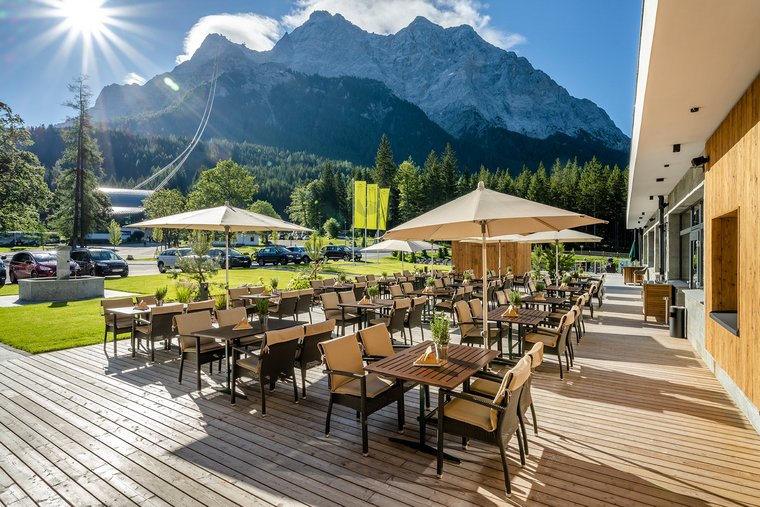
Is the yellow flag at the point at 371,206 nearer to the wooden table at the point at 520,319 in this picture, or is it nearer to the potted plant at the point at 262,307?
the wooden table at the point at 520,319

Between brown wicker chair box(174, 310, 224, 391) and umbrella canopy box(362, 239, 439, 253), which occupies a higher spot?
umbrella canopy box(362, 239, 439, 253)

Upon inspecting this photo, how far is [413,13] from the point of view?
198875 mm

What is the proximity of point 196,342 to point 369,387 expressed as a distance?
8.99 ft

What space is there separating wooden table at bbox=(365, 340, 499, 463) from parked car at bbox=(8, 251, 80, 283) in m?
17.5

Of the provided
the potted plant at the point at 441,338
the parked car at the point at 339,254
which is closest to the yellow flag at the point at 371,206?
the parked car at the point at 339,254

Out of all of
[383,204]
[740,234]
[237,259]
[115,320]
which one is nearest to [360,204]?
[383,204]

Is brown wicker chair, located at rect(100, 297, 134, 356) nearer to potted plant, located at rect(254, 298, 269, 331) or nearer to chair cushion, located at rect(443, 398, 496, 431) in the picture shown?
potted plant, located at rect(254, 298, 269, 331)

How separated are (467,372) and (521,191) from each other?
55.9 m

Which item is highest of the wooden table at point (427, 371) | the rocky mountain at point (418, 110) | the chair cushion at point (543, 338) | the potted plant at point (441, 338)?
the rocky mountain at point (418, 110)

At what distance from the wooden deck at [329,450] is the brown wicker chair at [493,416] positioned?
0.35m

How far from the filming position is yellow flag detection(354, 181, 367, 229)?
24898mm

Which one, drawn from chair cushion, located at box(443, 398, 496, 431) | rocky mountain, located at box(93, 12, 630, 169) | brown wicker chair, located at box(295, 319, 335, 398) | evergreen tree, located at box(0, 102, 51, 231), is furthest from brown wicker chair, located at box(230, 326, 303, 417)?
rocky mountain, located at box(93, 12, 630, 169)

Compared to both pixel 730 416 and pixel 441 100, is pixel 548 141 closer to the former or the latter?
pixel 441 100

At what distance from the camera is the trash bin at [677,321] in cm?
808
